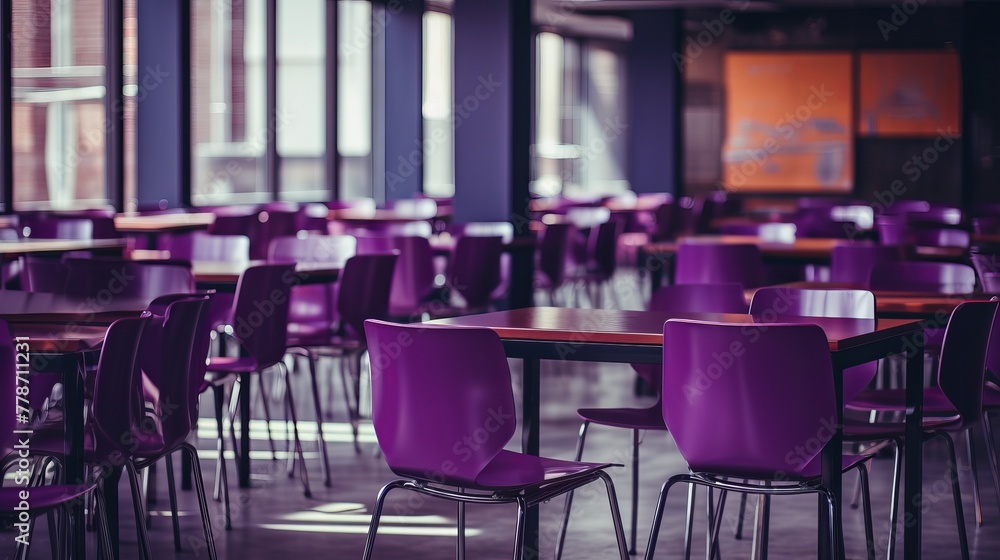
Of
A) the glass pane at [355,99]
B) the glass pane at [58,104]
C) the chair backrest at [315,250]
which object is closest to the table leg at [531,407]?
the chair backrest at [315,250]

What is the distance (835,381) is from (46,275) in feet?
9.36

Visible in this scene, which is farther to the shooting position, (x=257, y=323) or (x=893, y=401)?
(x=257, y=323)

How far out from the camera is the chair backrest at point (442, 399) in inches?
106

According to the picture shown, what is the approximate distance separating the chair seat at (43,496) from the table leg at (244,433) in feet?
5.94

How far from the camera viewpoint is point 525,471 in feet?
9.31

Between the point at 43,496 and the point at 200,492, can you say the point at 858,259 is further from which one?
the point at 43,496

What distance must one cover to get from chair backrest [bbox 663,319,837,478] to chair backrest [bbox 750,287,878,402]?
30.1 inches

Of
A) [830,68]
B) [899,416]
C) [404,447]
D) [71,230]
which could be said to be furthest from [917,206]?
[404,447]

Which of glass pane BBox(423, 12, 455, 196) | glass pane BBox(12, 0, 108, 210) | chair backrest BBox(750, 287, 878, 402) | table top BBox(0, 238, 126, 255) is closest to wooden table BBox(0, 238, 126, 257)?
table top BBox(0, 238, 126, 255)

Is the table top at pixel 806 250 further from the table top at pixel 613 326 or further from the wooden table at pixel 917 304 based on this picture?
the table top at pixel 613 326

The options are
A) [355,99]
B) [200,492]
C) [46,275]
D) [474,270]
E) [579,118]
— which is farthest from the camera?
[579,118]

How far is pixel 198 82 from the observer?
35.9 ft

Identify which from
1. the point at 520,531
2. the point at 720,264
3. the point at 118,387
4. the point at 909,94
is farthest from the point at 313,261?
the point at 909,94

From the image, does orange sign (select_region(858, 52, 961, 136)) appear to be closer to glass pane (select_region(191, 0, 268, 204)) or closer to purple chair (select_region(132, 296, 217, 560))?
glass pane (select_region(191, 0, 268, 204))
